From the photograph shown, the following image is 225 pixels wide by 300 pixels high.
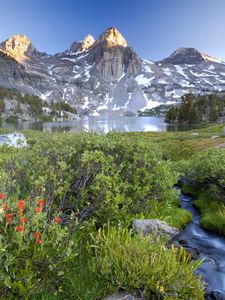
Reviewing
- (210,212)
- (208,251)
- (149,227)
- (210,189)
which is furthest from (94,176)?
(210,189)

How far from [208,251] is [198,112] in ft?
520

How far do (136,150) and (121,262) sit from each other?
6283 mm

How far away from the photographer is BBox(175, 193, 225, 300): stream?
896 cm

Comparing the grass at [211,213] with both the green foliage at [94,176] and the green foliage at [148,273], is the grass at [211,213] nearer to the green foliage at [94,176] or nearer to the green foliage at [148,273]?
the green foliage at [94,176]

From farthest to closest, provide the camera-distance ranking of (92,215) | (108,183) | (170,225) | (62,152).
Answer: (170,225) < (62,152) < (92,215) < (108,183)

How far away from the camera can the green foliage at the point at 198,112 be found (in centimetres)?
15175

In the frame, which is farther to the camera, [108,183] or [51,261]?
[108,183]

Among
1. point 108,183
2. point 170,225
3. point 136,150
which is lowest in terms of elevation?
point 170,225

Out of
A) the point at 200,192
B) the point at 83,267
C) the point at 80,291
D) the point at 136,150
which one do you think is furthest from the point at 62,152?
the point at 200,192

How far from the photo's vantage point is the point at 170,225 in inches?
511

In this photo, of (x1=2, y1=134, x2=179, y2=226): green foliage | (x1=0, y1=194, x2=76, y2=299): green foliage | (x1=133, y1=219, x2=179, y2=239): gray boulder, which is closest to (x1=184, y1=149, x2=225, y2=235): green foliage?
(x1=2, y1=134, x2=179, y2=226): green foliage

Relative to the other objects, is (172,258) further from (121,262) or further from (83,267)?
(83,267)

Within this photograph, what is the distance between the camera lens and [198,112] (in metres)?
159

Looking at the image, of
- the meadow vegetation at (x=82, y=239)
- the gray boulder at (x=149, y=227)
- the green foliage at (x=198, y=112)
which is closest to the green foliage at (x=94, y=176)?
the meadow vegetation at (x=82, y=239)
